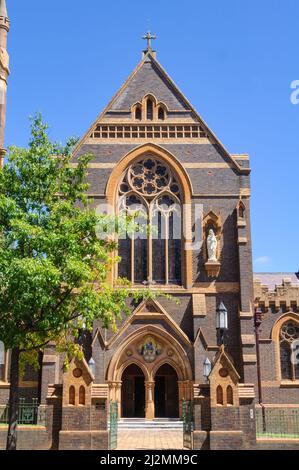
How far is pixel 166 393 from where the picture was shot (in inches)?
1201

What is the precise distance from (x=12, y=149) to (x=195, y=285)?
46.9 feet

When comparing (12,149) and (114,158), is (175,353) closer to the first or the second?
(114,158)

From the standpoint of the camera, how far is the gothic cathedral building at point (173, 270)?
96.3 ft

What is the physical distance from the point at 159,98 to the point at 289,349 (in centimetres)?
1580

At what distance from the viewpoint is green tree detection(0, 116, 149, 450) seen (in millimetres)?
17047

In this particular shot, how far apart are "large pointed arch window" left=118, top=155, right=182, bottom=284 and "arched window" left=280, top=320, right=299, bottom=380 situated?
6399 mm

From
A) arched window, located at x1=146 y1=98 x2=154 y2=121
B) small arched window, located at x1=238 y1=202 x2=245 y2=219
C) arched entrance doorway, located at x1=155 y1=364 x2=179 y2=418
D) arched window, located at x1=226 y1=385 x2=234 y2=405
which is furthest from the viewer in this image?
arched window, located at x1=146 y1=98 x2=154 y2=121

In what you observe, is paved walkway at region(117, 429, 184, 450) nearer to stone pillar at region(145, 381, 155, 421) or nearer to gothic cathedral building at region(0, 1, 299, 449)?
stone pillar at region(145, 381, 155, 421)

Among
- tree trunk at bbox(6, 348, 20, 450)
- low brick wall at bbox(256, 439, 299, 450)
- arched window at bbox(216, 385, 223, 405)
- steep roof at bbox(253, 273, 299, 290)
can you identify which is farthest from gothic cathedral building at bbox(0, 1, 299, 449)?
tree trunk at bbox(6, 348, 20, 450)

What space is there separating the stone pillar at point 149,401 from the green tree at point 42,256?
1094 cm

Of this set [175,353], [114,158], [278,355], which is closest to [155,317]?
[175,353]

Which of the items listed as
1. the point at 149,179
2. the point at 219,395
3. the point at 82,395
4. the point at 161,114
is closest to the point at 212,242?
the point at 149,179

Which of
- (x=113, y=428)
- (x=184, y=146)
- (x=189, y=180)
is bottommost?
(x=113, y=428)

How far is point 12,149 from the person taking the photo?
19328 millimetres
